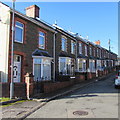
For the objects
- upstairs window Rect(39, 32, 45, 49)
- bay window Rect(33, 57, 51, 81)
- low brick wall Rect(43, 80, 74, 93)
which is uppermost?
upstairs window Rect(39, 32, 45, 49)

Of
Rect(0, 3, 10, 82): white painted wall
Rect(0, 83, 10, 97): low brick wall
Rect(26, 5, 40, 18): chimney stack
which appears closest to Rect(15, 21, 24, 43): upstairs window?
Rect(0, 3, 10, 82): white painted wall

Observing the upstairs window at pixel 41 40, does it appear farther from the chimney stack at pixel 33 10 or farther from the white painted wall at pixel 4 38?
the white painted wall at pixel 4 38

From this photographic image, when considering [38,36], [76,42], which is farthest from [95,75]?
[38,36]

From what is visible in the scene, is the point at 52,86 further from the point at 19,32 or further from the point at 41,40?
the point at 41,40

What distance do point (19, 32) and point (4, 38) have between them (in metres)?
1.60

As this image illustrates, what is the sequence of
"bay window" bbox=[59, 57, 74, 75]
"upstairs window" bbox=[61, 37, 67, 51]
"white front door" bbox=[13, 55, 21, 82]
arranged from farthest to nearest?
"upstairs window" bbox=[61, 37, 67, 51], "bay window" bbox=[59, 57, 74, 75], "white front door" bbox=[13, 55, 21, 82]

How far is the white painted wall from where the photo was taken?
10531mm

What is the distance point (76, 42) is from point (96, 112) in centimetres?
1782

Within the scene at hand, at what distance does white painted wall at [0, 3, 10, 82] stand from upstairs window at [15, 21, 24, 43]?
0.87m

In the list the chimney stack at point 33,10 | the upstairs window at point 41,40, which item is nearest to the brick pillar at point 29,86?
the upstairs window at point 41,40

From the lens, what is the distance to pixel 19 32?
1198cm

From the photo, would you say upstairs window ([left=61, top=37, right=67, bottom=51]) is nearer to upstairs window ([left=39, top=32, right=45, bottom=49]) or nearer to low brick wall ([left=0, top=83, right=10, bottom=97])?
upstairs window ([left=39, top=32, right=45, bottom=49])

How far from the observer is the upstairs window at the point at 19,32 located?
1164 cm

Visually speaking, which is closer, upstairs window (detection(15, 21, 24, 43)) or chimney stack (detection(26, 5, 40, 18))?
upstairs window (detection(15, 21, 24, 43))
